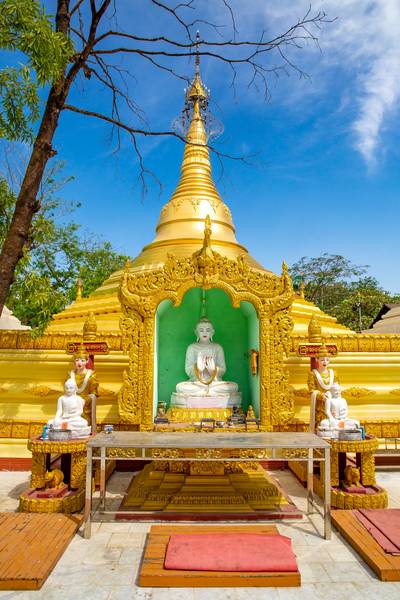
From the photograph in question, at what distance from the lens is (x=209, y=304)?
9844 millimetres

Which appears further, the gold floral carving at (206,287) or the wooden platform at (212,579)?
the gold floral carving at (206,287)

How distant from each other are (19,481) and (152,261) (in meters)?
6.95

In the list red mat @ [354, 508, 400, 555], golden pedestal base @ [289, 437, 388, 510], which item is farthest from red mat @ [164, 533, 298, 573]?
golden pedestal base @ [289, 437, 388, 510]

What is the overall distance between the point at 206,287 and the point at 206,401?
247 cm

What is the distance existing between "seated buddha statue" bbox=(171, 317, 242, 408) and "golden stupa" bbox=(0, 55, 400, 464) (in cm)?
53

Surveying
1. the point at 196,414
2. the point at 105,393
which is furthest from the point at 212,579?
the point at 105,393

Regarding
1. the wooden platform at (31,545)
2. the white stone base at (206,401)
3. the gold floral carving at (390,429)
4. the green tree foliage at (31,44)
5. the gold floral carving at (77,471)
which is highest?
the green tree foliage at (31,44)

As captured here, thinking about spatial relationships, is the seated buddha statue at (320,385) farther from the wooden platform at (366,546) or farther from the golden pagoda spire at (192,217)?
the golden pagoda spire at (192,217)

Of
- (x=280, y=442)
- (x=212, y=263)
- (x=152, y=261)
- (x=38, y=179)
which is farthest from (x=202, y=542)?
(x=152, y=261)

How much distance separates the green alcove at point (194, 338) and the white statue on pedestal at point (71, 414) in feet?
8.52

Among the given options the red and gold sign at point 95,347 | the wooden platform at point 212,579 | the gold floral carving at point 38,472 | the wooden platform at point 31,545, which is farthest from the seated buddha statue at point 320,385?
the gold floral carving at point 38,472

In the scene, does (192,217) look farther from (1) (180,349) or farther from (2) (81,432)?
(2) (81,432)

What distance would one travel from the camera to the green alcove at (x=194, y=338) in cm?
983

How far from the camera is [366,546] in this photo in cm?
521
